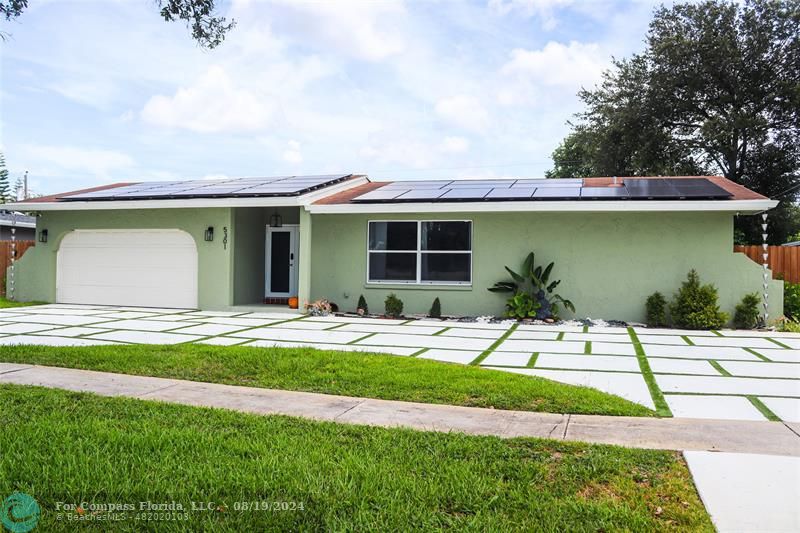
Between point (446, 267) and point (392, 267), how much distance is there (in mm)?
1182

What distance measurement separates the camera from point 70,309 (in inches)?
506

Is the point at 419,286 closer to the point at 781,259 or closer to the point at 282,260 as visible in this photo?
the point at 282,260

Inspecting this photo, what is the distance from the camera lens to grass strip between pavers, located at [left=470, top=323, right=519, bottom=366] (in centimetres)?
728

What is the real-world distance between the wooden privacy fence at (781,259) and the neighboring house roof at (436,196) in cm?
123

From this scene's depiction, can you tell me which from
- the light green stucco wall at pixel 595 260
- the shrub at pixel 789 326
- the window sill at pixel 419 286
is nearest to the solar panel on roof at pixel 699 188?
the light green stucco wall at pixel 595 260

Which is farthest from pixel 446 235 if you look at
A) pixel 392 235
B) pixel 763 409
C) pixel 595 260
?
pixel 763 409

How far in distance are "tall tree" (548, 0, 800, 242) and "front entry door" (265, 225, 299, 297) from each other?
16095 millimetres

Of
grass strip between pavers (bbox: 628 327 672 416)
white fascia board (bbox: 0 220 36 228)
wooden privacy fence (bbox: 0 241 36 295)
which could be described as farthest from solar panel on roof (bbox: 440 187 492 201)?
white fascia board (bbox: 0 220 36 228)

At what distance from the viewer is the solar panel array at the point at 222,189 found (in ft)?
42.7

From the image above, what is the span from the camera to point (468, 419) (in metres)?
4.54

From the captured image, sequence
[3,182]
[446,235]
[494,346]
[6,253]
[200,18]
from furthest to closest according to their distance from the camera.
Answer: [3,182] < [6,253] < [446,235] < [494,346] < [200,18]

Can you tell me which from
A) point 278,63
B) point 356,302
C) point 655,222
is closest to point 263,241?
point 356,302

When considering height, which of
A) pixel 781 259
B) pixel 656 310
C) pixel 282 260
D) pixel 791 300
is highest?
pixel 781 259

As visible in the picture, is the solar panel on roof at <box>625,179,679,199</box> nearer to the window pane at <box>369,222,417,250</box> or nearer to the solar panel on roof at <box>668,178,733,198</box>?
the solar panel on roof at <box>668,178,733,198</box>
